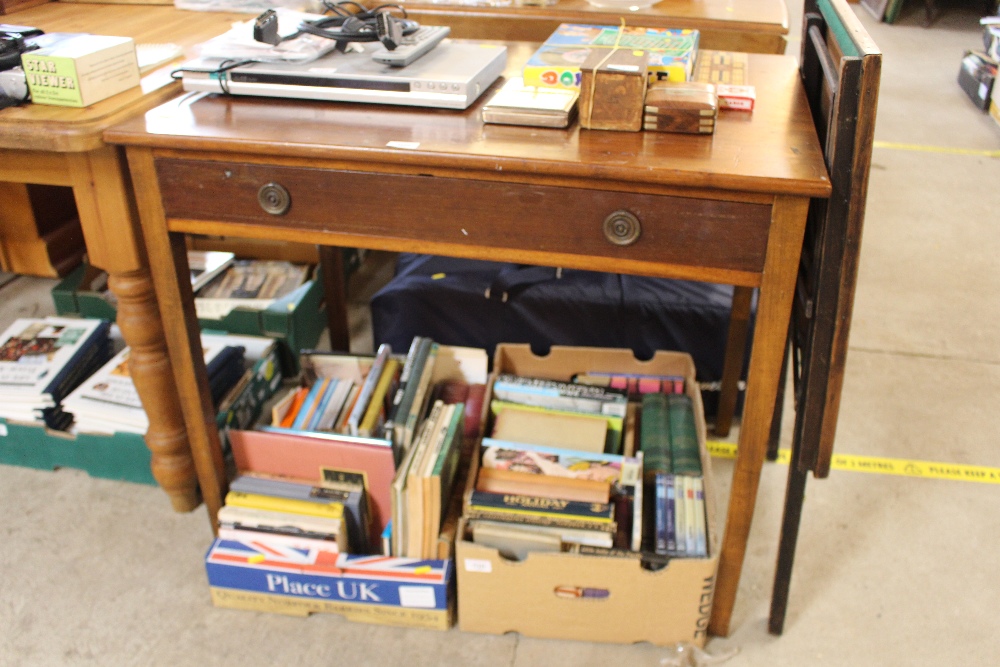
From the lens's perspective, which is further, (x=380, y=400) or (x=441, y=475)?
(x=380, y=400)

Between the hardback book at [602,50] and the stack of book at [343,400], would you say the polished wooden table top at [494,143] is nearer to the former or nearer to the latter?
the hardback book at [602,50]

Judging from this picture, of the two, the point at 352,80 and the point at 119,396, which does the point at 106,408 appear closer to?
the point at 119,396

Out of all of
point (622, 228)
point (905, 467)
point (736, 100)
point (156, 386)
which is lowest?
point (905, 467)

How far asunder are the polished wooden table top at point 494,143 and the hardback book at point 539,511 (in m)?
0.56

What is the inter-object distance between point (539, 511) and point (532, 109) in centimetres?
63

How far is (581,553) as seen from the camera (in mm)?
1348

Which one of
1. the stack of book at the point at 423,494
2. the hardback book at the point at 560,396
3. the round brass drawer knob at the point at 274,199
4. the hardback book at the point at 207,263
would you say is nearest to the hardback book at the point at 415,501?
the stack of book at the point at 423,494

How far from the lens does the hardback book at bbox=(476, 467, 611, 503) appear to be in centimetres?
142

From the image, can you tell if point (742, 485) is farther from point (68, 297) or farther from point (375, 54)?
point (68, 297)

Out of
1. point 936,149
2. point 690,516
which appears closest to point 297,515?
point 690,516

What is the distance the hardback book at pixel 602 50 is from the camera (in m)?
1.28

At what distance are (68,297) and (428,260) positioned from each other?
898 millimetres

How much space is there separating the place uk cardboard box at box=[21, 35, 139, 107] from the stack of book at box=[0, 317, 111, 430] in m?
0.69

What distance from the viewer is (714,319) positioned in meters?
1.85
